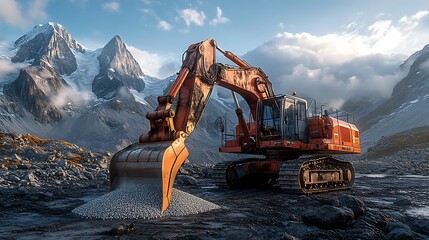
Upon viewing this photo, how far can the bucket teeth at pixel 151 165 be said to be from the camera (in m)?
7.73

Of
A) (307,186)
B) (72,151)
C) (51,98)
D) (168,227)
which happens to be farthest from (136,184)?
(51,98)

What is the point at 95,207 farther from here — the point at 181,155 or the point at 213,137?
the point at 213,137

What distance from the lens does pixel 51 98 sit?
526 ft

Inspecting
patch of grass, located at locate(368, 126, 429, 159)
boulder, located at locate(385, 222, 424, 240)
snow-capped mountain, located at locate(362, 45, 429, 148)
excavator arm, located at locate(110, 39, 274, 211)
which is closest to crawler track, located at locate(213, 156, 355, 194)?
excavator arm, located at locate(110, 39, 274, 211)

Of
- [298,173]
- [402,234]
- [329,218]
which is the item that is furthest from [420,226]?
[298,173]

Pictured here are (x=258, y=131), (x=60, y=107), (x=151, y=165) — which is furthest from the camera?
(x=60, y=107)

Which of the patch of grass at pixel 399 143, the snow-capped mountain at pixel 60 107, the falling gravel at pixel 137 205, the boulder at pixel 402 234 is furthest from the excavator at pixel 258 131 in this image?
the snow-capped mountain at pixel 60 107

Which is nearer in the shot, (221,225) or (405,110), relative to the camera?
(221,225)

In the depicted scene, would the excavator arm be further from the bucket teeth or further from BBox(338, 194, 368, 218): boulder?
BBox(338, 194, 368, 218): boulder

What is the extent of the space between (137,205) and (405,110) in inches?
6404

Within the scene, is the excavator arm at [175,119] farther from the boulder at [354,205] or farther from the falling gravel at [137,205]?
the boulder at [354,205]

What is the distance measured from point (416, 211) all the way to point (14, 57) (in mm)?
218042

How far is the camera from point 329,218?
6.39 meters

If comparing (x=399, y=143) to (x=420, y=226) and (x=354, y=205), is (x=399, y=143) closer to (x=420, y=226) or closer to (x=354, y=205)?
(x=354, y=205)
